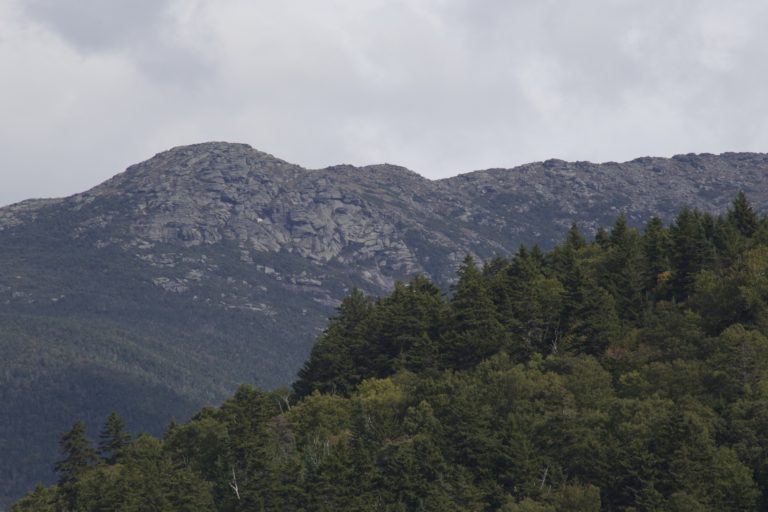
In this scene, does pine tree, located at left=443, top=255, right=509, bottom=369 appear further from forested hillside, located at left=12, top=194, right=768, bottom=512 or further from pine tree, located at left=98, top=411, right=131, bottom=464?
pine tree, located at left=98, top=411, right=131, bottom=464

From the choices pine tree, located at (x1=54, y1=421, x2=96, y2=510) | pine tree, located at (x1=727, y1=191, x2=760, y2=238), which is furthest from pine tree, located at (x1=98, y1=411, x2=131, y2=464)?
pine tree, located at (x1=727, y1=191, x2=760, y2=238)

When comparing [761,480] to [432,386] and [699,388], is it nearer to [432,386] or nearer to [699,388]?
[699,388]

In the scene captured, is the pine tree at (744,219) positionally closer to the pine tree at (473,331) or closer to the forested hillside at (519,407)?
the forested hillside at (519,407)

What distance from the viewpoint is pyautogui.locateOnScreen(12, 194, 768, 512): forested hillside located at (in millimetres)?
102312

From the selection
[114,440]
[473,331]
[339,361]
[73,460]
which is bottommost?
[73,460]

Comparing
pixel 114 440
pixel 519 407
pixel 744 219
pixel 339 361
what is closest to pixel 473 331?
pixel 339 361

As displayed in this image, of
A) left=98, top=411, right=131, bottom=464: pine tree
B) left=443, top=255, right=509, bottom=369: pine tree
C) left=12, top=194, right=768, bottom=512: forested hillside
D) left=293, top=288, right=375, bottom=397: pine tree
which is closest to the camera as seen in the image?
left=12, top=194, right=768, bottom=512: forested hillside

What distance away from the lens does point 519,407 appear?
114 m

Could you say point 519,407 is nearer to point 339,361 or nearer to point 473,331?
point 473,331

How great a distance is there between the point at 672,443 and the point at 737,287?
30.8 metres

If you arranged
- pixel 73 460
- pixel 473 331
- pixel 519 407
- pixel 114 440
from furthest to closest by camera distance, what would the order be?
pixel 114 440, pixel 473 331, pixel 73 460, pixel 519 407

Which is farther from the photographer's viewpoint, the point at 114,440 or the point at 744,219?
the point at 744,219

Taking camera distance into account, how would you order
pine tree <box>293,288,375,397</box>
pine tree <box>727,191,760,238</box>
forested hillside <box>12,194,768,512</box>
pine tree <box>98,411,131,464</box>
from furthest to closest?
pine tree <box>727,191,760,238</box> < pine tree <box>293,288,375,397</box> < pine tree <box>98,411,131,464</box> < forested hillside <box>12,194,768,512</box>

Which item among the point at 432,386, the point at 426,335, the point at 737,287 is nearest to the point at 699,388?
the point at 737,287
